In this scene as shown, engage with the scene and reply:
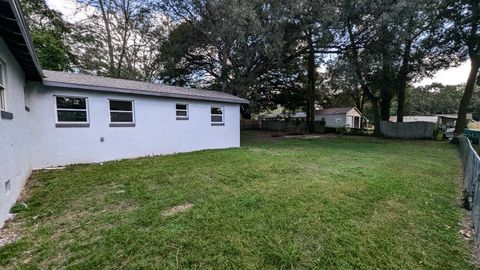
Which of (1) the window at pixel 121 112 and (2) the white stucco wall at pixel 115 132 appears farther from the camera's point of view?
(1) the window at pixel 121 112

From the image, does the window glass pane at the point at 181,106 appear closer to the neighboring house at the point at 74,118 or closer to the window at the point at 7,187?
the neighboring house at the point at 74,118

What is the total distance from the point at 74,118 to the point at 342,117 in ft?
94.2

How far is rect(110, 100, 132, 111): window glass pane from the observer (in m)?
7.88

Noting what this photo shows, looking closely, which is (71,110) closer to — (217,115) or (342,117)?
(217,115)

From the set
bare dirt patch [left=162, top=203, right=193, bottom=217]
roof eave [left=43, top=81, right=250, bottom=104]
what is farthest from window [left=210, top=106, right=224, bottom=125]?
bare dirt patch [left=162, top=203, right=193, bottom=217]

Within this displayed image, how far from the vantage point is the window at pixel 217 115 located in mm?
10914

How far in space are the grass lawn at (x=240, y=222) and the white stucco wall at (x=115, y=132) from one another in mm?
1426

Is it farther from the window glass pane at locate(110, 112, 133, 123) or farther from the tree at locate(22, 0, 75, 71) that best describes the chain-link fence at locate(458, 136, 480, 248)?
the tree at locate(22, 0, 75, 71)

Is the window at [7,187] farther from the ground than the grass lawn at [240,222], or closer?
farther from the ground

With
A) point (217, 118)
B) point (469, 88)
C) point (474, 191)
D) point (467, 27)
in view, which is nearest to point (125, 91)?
point (217, 118)

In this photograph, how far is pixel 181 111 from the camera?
32.1 feet

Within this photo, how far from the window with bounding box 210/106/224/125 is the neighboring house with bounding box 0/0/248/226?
47 mm

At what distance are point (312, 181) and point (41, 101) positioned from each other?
767cm

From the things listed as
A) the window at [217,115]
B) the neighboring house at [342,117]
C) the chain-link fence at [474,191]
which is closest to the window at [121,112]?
the window at [217,115]
